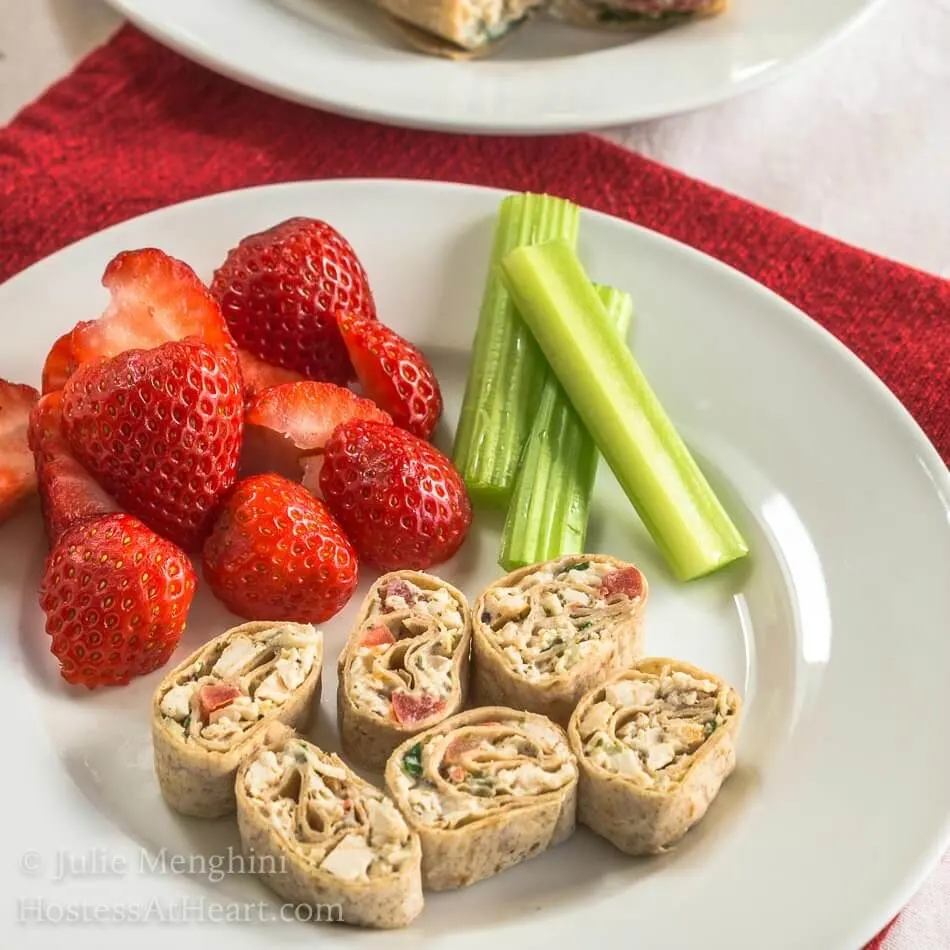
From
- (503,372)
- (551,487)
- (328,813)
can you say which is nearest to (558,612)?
(551,487)

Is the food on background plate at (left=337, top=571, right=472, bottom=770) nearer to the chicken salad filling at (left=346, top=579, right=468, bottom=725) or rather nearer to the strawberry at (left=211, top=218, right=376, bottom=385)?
the chicken salad filling at (left=346, top=579, right=468, bottom=725)

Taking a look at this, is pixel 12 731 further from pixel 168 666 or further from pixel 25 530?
pixel 25 530

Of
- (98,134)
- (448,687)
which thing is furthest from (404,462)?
(98,134)

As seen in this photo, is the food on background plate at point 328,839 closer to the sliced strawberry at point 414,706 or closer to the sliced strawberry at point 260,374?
→ the sliced strawberry at point 414,706

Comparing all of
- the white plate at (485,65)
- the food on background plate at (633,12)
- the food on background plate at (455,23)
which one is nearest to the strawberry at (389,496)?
the white plate at (485,65)

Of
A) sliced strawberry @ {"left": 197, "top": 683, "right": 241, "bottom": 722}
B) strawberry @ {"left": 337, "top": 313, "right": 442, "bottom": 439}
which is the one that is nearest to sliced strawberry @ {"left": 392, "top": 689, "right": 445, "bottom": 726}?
sliced strawberry @ {"left": 197, "top": 683, "right": 241, "bottom": 722}

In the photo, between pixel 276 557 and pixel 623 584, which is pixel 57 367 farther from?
pixel 623 584
